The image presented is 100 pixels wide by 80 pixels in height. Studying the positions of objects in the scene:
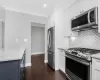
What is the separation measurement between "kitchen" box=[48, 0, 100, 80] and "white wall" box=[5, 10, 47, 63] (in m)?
1.48

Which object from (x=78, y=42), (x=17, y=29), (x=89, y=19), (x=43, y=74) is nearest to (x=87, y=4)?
(x=89, y=19)

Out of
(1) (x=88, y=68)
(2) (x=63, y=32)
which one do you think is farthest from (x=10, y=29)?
(1) (x=88, y=68)

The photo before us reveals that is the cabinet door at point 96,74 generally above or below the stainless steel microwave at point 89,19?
below

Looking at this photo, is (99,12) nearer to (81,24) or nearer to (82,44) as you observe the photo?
(81,24)

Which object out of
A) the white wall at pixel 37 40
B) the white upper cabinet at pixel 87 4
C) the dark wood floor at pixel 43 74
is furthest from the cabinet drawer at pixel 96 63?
the white wall at pixel 37 40

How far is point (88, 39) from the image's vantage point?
226 centimetres

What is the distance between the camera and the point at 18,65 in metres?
1.40

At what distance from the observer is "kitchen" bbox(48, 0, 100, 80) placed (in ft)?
4.85

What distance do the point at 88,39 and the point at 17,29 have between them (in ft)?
10.1

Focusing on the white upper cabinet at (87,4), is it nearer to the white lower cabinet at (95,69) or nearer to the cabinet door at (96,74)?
the white lower cabinet at (95,69)

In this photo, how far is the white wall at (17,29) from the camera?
10.9 ft

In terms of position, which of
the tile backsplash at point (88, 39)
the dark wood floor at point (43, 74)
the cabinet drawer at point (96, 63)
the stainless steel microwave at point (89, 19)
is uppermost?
the stainless steel microwave at point (89, 19)

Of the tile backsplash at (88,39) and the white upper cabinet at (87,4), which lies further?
the tile backsplash at (88,39)

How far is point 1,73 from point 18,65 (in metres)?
0.30
